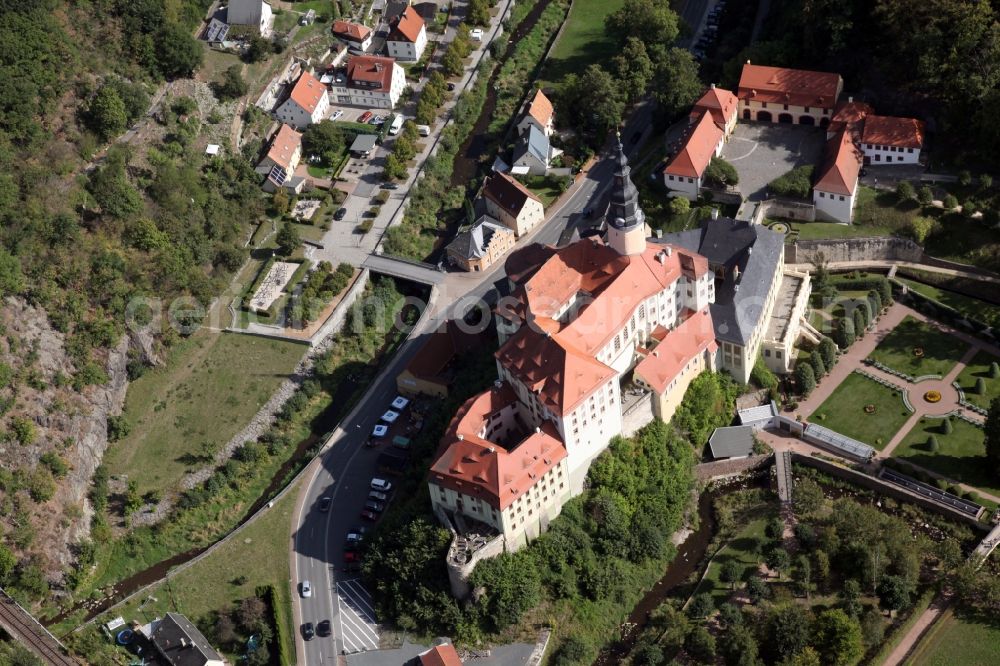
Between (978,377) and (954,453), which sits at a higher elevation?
(978,377)

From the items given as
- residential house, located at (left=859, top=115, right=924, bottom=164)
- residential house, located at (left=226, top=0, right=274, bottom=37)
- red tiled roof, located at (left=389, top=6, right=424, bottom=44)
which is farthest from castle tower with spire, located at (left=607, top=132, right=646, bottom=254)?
residential house, located at (left=226, top=0, right=274, bottom=37)

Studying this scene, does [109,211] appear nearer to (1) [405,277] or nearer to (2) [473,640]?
(1) [405,277]

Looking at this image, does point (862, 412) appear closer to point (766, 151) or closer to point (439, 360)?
point (766, 151)

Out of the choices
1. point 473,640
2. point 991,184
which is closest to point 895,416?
point 991,184

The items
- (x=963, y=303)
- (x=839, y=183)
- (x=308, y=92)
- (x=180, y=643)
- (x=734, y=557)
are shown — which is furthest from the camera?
(x=308, y=92)

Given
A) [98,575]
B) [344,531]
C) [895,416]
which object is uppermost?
[895,416]

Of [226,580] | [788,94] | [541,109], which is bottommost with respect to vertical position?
[226,580]

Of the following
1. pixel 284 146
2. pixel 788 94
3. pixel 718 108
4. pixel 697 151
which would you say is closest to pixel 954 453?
pixel 697 151
